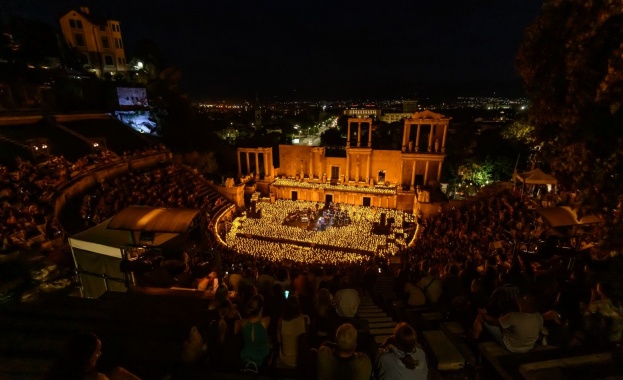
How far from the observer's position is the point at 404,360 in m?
3.35

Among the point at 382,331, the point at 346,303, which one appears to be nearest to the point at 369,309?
the point at 382,331

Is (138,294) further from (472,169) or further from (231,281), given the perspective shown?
(472,169)

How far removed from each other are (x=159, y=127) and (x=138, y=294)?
110ft

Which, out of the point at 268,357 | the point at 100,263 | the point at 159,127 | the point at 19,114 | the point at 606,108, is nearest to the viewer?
the point at 268,357

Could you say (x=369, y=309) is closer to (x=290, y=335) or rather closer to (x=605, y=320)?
(x=290, y=335)

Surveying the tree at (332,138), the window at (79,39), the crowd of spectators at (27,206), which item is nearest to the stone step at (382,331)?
the crowd of spectators at (27,206)

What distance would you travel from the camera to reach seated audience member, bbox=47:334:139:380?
2980 millimetres

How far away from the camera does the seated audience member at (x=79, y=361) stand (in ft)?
9.78

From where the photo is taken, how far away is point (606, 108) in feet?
17.3

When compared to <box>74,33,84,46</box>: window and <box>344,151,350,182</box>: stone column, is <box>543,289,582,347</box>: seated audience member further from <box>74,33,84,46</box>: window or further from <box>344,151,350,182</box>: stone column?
<box>74,33,84,46</box>: window

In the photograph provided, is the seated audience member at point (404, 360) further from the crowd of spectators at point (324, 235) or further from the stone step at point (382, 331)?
the crowd of spectators at point (324, 235)

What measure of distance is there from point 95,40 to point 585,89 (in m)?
53.4

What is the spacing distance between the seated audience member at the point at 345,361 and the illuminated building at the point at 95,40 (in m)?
50.2

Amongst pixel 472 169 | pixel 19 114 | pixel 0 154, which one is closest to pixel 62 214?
pixel 0 154
